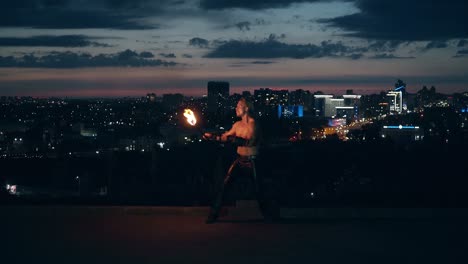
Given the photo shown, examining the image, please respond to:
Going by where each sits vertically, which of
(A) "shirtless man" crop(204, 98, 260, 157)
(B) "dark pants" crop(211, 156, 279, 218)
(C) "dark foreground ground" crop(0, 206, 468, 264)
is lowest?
(C) "dark foreground ground" crop(0, 206, 468, 264)

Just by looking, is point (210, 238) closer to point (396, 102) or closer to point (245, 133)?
point (245, 133)

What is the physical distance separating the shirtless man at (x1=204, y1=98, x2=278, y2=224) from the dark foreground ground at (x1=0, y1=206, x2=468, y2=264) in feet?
1.00

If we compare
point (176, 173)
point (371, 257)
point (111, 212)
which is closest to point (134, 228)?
point (111, 212)

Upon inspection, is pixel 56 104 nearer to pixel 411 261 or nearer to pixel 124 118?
pixel 124 118

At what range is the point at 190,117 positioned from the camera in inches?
327

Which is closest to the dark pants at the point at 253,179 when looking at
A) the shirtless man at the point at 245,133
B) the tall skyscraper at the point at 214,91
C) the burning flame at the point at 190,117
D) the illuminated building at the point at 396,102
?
the shirtless man at the point at 245,133

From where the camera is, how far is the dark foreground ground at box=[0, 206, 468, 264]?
21.2ft

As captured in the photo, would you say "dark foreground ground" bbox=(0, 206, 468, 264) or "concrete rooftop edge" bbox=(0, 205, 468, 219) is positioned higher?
"concrete rooftop edge" bbox=(0, 205, 468, 219)

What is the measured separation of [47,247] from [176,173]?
6.18 m

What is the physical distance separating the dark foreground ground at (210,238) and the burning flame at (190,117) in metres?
1.31

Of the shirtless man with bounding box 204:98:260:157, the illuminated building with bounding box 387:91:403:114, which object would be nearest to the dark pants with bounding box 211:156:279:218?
the shirtless man with bounding box 204:98:260:157

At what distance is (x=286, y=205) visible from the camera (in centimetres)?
912

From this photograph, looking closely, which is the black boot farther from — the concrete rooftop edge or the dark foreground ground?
the concrete rooftop edge

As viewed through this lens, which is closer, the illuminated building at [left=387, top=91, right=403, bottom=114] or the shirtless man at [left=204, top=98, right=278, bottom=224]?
the shirtless man at [left=204, top=98, right=278, bottom=224]
